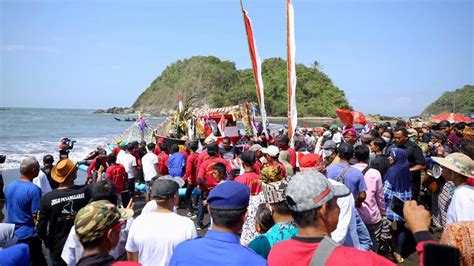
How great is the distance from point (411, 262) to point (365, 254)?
4.49 m

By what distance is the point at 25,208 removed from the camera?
4.12 m

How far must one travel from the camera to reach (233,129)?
49.2 feet

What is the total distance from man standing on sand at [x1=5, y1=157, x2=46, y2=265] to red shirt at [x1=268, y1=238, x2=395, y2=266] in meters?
3.43

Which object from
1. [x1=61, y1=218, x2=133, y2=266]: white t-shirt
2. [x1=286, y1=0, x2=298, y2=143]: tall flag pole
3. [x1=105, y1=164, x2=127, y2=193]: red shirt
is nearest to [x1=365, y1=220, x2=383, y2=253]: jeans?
[x1=286, y1=0, x2=298, y2=143]: tall flag pole

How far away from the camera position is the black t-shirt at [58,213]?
380 cm

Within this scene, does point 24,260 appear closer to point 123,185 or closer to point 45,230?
point 45,230

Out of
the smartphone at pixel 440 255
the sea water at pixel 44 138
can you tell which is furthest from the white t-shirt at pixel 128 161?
the sea water at pixel 44 138

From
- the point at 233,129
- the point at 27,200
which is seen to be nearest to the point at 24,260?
the point at 27,200

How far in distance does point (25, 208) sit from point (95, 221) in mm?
2605

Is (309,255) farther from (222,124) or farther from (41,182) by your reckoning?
(222,124)

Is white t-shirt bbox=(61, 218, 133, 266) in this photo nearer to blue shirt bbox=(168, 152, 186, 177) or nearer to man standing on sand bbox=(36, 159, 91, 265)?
man standing on sand bbox=(36, 159, 91, 265)

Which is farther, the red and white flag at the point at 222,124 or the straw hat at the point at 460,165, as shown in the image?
the red and white flag at the point at 222,124

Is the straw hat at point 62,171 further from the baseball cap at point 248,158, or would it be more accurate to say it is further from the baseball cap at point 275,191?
the baseball cap at point 275,191

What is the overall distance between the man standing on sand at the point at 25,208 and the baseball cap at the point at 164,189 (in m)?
2.02
